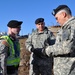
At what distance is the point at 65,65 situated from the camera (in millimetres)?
4254

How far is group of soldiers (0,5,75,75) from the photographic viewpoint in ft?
13.8

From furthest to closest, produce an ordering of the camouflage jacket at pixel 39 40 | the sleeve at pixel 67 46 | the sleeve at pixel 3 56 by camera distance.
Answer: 1. the camouflage jacket at pixel 39 40
2. the sleeve at pixel 3 56
3. the sleeve at pixel 67 46

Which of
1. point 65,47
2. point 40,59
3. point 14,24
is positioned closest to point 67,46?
point 65,47

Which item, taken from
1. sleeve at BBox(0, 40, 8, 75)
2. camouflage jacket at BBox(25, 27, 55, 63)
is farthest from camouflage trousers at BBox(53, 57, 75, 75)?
camouflage jacket at BBox(25, 27, 55, 63)

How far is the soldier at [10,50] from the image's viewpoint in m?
5.38

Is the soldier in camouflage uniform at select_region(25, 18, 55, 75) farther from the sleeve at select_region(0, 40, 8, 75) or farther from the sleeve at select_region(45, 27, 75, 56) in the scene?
the sleeve at select_region(45, 27, 75, 56)

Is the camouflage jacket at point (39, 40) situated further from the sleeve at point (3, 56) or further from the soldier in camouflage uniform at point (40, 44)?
the sleeve at point (3, 56)

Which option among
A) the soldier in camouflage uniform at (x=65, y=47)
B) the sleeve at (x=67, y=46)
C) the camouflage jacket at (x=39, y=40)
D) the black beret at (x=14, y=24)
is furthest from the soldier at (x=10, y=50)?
the camouflage jacket at (x=39, y=40)

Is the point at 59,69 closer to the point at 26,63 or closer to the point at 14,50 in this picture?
the point at 14,50

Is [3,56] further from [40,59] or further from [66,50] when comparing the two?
[40,59]

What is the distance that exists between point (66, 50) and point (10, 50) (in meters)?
1.67

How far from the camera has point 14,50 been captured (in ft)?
18.3

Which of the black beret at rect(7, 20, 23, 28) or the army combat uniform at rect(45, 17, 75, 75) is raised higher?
the black beret at rect(7, 20, 23, 28)

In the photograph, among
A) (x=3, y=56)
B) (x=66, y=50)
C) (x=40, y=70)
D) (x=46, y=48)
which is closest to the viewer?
(x=66, y=50)
